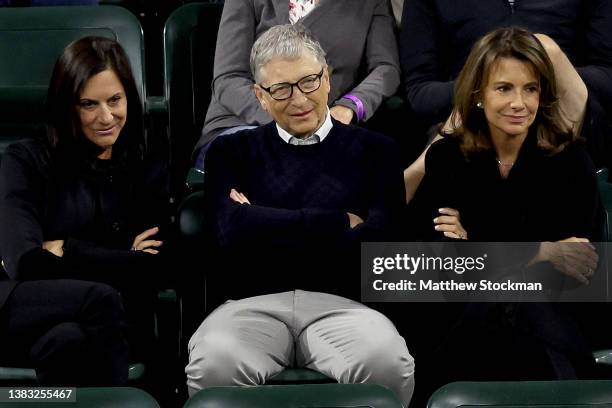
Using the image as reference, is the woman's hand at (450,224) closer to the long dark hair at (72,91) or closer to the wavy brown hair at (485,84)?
the wavy brown hair at (485,84)

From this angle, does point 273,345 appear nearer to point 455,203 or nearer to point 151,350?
point 151,350

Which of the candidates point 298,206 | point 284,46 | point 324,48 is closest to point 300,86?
point 284,46

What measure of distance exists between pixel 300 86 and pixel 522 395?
29.7 inches

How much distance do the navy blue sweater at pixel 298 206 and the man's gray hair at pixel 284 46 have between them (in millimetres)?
121

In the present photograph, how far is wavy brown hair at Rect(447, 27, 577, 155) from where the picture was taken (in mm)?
1602

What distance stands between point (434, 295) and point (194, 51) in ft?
2.72

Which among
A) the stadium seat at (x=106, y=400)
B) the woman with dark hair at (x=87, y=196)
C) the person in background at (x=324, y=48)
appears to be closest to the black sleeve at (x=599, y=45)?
the person in background at (x=324, y=48)

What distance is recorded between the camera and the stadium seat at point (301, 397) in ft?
3.28

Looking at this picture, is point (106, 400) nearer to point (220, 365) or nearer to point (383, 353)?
point (220, 365)

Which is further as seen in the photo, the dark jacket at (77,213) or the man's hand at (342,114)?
the man's hand at (342,114)

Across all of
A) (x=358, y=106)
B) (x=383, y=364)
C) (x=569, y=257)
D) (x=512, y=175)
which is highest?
(x=358, y=106)

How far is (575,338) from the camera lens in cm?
146

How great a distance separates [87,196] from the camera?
5.34 ft

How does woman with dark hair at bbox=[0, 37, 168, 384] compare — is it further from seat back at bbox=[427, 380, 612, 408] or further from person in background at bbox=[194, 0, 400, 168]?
seat back at bbox=[427, 380, 612, 408]
